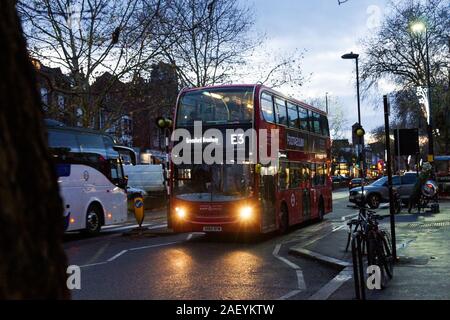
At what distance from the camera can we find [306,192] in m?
18.5

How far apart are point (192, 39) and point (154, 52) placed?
8651 mm

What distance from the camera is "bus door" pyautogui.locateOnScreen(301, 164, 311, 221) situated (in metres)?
18.1

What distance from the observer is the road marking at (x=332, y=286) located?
7139 mm

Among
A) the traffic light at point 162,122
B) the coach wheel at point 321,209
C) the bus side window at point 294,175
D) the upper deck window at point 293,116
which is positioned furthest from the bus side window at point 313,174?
the traffic light at point 162,122

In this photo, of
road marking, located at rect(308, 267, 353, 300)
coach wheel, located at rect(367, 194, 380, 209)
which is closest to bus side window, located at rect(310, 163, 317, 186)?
coach wheel, located at rect(367, 194, 380, 209)

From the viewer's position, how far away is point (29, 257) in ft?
5.58

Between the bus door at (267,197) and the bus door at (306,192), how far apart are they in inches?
121

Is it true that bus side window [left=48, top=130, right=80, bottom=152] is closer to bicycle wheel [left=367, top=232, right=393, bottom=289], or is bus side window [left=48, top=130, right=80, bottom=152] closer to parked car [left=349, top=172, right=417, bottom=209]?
bicycle wheel [left=367, top=232, right=393, bottom=289]

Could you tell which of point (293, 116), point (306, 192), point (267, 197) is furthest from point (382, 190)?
point (267, 197)

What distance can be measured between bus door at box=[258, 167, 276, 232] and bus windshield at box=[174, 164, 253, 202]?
17.5 inches

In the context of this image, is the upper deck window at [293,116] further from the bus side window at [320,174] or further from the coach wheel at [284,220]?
the bus side window at [320,174]
